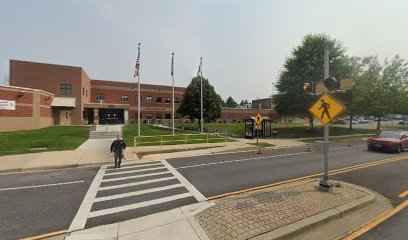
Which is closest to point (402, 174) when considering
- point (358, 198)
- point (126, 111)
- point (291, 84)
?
point (358, 198)

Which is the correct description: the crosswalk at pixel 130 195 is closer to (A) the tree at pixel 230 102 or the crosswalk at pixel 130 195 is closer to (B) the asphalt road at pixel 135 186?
(B) the asphalt road at pixel 135 186

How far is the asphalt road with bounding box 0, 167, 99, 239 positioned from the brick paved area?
348 centimetres

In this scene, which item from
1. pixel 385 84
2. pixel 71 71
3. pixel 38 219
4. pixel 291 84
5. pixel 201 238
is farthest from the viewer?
pixel 385 84

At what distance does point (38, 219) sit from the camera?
552 cm

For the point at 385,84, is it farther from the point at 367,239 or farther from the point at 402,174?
the point at 367,239

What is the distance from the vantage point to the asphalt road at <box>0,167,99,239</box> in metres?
5.12

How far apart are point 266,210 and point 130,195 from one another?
4241mm


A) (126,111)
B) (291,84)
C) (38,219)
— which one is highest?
(291,84)

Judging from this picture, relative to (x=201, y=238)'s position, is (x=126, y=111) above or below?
above

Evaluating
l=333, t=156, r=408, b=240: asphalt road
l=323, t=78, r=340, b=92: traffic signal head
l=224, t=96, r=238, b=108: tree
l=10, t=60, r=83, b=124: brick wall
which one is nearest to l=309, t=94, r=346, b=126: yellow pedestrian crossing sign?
l=323, t=78, r=340, b=92: traffic signal head

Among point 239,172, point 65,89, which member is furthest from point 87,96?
point 239,172

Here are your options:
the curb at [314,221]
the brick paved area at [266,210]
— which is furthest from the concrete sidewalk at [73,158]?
the curb at [314,221]

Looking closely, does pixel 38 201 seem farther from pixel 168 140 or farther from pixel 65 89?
pixel 65 89

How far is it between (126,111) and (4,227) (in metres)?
47.1
